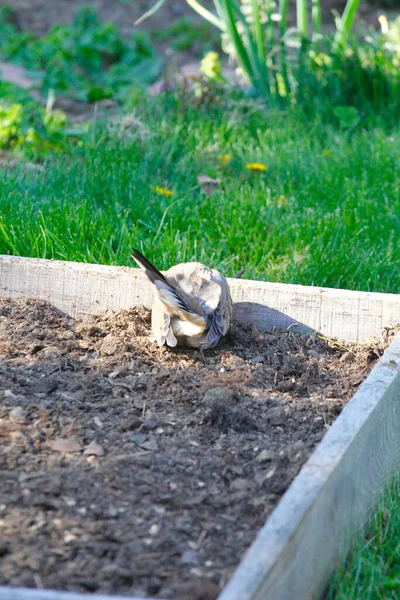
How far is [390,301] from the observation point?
2881mm

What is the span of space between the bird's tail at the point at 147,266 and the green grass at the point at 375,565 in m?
0.89

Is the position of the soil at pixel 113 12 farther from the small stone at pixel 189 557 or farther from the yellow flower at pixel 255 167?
the small stone at pixel 189 557

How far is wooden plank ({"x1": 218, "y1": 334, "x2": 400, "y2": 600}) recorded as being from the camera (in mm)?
1646

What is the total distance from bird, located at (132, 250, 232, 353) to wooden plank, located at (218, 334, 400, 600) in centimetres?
56

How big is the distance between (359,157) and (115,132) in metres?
1.34

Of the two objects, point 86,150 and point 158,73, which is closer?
point 86,150

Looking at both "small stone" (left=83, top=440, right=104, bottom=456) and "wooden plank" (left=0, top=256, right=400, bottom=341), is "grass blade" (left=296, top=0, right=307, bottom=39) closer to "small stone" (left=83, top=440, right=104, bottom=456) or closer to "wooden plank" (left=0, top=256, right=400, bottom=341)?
"wooden plank" (left=0, top=256, right=400, bottom=341)

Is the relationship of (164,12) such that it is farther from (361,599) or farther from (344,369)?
(361,599)

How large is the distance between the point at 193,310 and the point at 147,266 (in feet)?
1.06

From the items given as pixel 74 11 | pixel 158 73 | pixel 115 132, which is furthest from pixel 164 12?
pixel 115 132

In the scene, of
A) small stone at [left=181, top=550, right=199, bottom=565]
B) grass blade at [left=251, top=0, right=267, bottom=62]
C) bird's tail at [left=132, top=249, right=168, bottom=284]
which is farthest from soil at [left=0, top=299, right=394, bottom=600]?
grass blade at [left=251, top=0, right=267, bottom=62]

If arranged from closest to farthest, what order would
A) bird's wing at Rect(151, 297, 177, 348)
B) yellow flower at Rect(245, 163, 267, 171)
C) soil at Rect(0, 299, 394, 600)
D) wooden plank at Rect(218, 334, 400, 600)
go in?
wooden plank at Rect(218, 334, 400, 600), soil at Rect(0, 299, 394, 600), bird's wing at Rect(151, 297, 177, 348), yellow flower at Rect(245, 163, 267, 171)

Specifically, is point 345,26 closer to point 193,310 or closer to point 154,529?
point 193,310

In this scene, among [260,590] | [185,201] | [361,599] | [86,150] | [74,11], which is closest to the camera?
[260,590]
